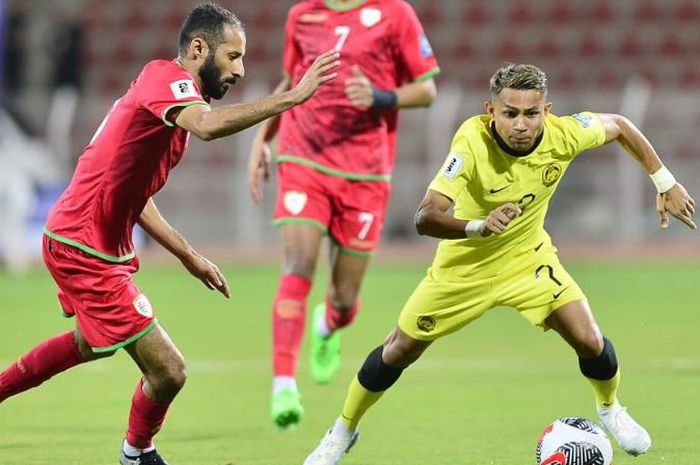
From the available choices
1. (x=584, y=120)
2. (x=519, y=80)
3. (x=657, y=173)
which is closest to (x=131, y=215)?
(x=519, y=80)

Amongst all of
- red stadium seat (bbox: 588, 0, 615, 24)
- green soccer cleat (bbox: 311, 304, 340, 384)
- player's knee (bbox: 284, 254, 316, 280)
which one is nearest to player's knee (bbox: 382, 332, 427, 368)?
player's knee (bbox: 284, 254, 316, 280)

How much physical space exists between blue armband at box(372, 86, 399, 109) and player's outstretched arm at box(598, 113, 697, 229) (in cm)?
217

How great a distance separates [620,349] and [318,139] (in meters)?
3.56

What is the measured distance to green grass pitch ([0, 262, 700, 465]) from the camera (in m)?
7.34

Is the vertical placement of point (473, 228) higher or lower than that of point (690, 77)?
higher

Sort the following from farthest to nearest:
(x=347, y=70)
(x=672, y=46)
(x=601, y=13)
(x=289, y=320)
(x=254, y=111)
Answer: (x=601, y=13) < (x=672, y=46) < (x=347, y=70) < (x=289, y=320) < (x=254, y=111)

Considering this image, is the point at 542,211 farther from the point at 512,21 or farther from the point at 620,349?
the point at 512,21

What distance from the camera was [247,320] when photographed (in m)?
14.4

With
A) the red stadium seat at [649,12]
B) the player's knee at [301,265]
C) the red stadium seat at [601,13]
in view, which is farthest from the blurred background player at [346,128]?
the red stadium seat at [649,12]

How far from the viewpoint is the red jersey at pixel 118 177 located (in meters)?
6.46

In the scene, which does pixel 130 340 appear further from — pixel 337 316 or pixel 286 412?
pixel 337 316

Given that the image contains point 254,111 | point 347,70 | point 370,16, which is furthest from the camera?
point 370,16

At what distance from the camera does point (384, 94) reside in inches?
359

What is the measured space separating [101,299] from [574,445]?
84.3 inches
